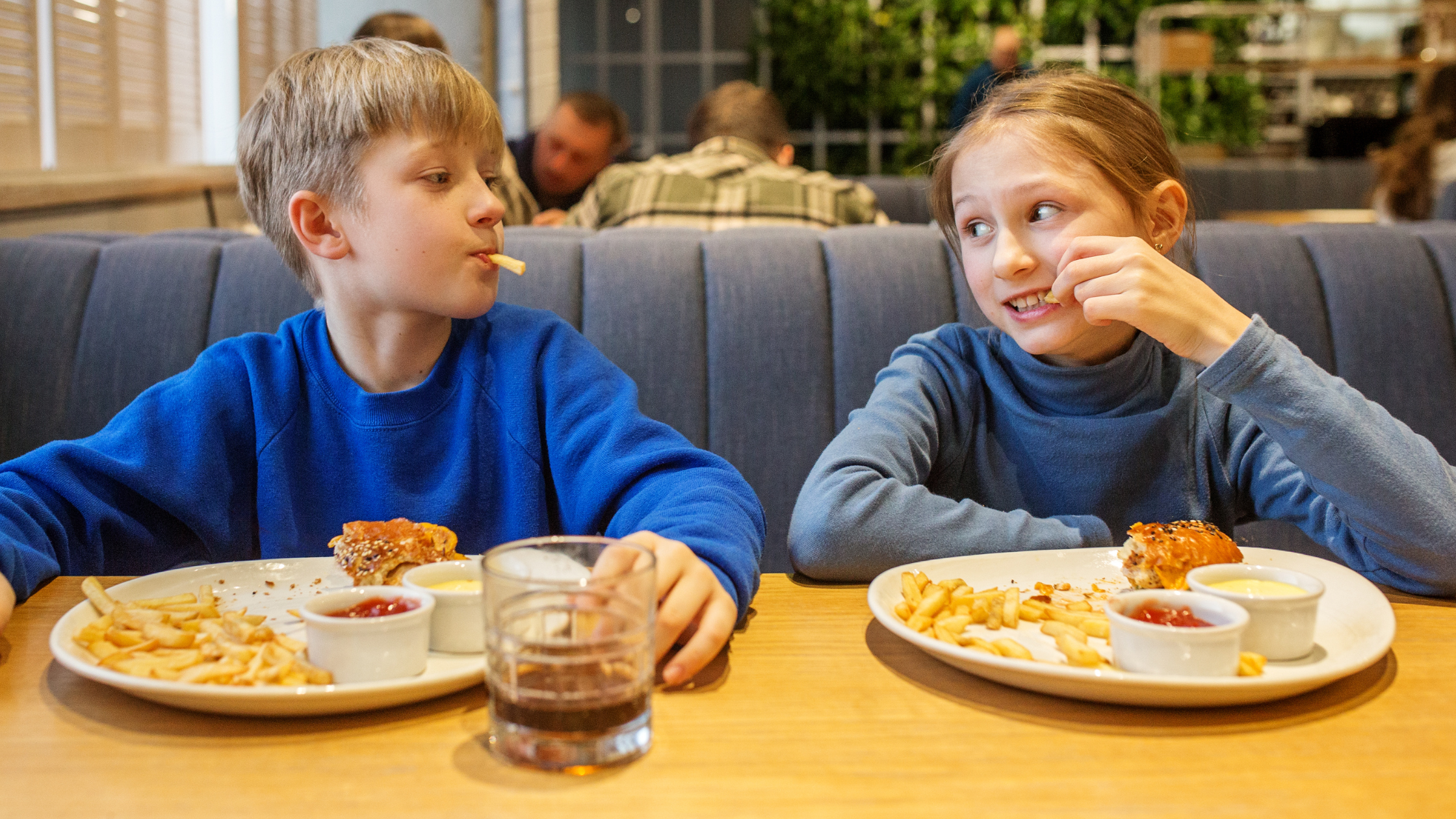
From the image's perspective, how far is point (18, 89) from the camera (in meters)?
2.44

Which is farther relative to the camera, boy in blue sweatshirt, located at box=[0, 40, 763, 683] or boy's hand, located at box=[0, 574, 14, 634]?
boy in blue sweatshirt, located at box=[0, 40, 763, 683]

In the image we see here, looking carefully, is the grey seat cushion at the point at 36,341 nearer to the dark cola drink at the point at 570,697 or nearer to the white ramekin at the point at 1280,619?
the dark cola drink at the point at 570,697

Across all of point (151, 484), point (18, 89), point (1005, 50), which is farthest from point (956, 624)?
point (1005, 50)

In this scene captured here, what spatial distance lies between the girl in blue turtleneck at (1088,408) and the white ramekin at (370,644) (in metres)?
0.40

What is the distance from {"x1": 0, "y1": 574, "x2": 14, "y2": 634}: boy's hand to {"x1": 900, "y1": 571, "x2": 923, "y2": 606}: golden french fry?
2.24 feet

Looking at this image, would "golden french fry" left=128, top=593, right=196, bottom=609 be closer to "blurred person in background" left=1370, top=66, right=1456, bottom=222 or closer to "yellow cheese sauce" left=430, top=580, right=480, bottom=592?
"yellow cheese sauce" left=430, top=580, right=480, bottom=592

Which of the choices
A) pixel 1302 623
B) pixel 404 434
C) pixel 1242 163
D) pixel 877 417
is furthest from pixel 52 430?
pixel 1242 163

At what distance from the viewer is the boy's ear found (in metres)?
1.23

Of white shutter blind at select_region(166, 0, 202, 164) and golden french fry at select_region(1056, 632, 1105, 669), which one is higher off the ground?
white shutter blind at select_region(166, 0, 202, 164)

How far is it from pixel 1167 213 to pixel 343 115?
94 centimetres

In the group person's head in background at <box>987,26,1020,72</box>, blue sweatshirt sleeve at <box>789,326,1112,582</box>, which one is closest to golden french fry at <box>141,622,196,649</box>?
blue sweatshirt sleeve at <box>789,326,1112,582</box>

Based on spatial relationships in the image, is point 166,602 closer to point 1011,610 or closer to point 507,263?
point 507,263

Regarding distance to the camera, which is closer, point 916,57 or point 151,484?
point 151,484

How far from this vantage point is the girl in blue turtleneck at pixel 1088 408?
3.24 feet
